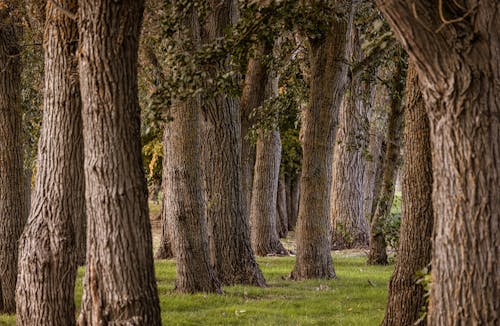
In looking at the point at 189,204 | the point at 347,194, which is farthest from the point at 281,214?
the point at 189,204

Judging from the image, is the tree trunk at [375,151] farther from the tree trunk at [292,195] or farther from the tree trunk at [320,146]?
the tree trunk at [320,146]

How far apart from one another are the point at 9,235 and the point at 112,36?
551 centimetres

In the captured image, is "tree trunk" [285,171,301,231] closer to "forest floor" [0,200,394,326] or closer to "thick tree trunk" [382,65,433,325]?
"forest floor" [0,200,394,326]

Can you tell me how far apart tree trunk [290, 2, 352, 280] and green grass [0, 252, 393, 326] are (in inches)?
24.9

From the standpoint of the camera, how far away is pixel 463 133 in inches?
214

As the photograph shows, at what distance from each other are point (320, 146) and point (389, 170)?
130 inches

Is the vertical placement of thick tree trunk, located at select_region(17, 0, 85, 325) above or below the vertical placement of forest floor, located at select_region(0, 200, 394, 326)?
above

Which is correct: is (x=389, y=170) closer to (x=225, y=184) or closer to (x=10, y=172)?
(x=225, y=184)

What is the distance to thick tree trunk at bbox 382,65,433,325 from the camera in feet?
30.1

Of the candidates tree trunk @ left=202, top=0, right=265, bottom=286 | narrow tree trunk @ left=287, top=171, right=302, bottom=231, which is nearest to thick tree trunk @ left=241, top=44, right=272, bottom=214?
tree trunk @ left=202, top=0, right=265, bottom=286

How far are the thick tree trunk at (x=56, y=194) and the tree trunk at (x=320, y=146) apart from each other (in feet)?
23.5

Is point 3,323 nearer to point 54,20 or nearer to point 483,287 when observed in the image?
point 54,20

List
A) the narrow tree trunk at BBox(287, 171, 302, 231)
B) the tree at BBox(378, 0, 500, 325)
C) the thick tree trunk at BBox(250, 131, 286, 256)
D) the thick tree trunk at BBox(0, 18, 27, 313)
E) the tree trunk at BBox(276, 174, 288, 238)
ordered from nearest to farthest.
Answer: the tree at BBox(378, 0, 500, 325) < the thick tree trunk at BBox(0, 18, 27, 313) < the thick tree trunk at BBox(250, 131, 286, 256) < the tree trunk at BBox(276, 174, 288, 238) < the narrow tree trunk at BBox(287, 171, 302, 231)

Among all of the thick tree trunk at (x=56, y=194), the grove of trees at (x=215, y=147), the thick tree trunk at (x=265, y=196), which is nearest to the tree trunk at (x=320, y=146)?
the grove of trees at (x=215, y=147)
